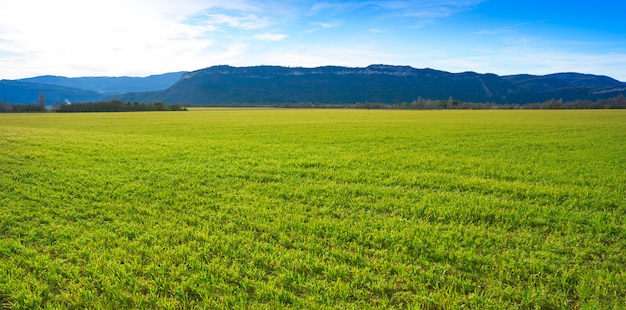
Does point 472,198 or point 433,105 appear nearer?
point 472,198

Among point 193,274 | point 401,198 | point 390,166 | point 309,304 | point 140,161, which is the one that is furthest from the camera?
point 140,161

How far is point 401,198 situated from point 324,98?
596 feet

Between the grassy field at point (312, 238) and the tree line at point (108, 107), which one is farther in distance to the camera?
the tree line at point (108, 107)

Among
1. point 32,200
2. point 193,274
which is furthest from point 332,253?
point 32,200

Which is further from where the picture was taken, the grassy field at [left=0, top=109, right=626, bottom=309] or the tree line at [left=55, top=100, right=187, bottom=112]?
the tree line at [left=55, top=100, right=187, bottom=112]

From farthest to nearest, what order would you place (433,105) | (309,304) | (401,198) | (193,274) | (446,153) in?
(433,105)
(446,153)
(401,198)
(193,274)
(309,304)

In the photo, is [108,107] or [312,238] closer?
[312,238]

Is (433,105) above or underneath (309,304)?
above

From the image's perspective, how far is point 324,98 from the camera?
187 meters

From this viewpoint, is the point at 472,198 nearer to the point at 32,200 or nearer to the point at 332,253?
the point at 332,253

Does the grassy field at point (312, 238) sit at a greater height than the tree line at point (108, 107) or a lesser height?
lesser

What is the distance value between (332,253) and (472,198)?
4793mm

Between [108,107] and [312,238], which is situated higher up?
[108,107]

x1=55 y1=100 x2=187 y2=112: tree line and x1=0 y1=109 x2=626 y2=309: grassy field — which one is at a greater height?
x1=55 y1=100 x2=187 y2=112: tree line
